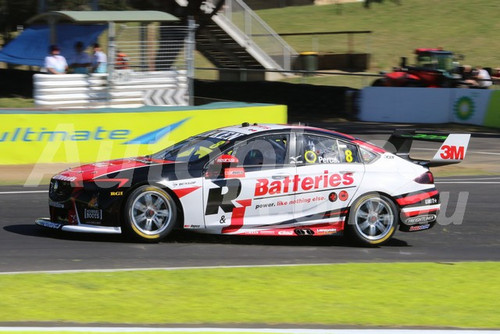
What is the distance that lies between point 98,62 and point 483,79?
551 inches

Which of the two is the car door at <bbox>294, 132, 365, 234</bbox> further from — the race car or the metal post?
the metal post

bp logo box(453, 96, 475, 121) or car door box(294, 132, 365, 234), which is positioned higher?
bp logo box(453, 96, 475, 121)

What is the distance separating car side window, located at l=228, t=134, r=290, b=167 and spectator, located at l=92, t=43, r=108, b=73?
12.5 m

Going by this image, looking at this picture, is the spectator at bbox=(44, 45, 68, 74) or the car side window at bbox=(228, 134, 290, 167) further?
the spectator at bbox=(44, 45, 68, 74)

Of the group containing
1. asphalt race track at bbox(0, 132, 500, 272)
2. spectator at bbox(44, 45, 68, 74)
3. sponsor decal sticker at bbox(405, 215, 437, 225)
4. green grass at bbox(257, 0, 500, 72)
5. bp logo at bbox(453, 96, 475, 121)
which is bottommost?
asphalt race track at bbox(0, 132, 500, 272)

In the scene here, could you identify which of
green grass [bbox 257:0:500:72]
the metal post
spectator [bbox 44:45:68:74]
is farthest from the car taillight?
green grass [bbox 257:0:500:72]

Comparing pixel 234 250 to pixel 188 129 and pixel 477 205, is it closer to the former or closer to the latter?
pixel 477 205

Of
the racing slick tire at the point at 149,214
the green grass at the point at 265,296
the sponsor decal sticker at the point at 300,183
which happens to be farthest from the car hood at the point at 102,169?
the green grass at the point at 265,296

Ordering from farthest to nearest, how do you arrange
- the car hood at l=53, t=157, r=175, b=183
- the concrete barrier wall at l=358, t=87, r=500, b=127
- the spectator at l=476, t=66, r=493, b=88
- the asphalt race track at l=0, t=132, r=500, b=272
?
the spectator at l=476, t=66, r=493, b=88 < the concrete barrier wall at l=358, t=87, r=500, b=127 < the car hood at l=53, t=157, r=175, b=183 < the asphalt race track at l=0, t=132, r=500, b=272

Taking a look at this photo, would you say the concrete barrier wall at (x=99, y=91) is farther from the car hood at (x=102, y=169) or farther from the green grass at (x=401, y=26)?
the green grass at (x=401, y=26)

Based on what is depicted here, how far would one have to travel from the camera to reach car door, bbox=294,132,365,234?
985 cm

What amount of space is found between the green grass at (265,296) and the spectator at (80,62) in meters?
14.7

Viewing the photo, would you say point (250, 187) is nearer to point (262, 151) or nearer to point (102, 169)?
point (262, 151)

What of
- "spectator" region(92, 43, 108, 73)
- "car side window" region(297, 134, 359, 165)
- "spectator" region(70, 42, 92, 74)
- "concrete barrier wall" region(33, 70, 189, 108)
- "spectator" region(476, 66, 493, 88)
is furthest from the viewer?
"spectator" region(476, 66, 493, 88)
